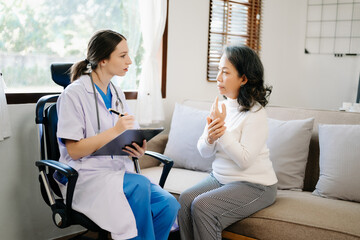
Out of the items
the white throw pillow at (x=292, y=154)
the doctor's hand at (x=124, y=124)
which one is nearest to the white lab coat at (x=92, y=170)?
the doctor's hand at (x=124, y=124)

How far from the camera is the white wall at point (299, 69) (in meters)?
4.73

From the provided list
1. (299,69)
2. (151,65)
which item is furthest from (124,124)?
(299,69)

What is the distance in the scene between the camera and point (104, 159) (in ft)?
6.47

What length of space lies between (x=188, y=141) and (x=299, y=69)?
8.84 ft

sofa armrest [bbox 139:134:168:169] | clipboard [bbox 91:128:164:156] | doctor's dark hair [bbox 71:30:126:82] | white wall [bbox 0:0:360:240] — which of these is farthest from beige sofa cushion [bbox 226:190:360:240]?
white wall [bbox 0:0:360:240]

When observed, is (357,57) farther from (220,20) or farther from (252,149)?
(252,149)

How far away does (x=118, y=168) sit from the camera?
2.03 m

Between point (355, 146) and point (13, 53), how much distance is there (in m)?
2.03

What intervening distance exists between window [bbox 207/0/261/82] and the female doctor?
1.97 m

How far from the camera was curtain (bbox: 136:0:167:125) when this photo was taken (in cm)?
314

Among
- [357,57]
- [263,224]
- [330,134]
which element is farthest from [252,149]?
[357,57]

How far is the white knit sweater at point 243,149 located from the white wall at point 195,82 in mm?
1075

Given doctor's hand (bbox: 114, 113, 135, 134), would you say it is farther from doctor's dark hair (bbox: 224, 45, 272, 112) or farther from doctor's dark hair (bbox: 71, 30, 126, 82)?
doctor's dark hair (bbox: 224, 45, 272, 112)

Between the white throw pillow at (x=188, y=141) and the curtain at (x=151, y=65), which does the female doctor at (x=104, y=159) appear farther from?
the curtain at (x=151, y=65)
